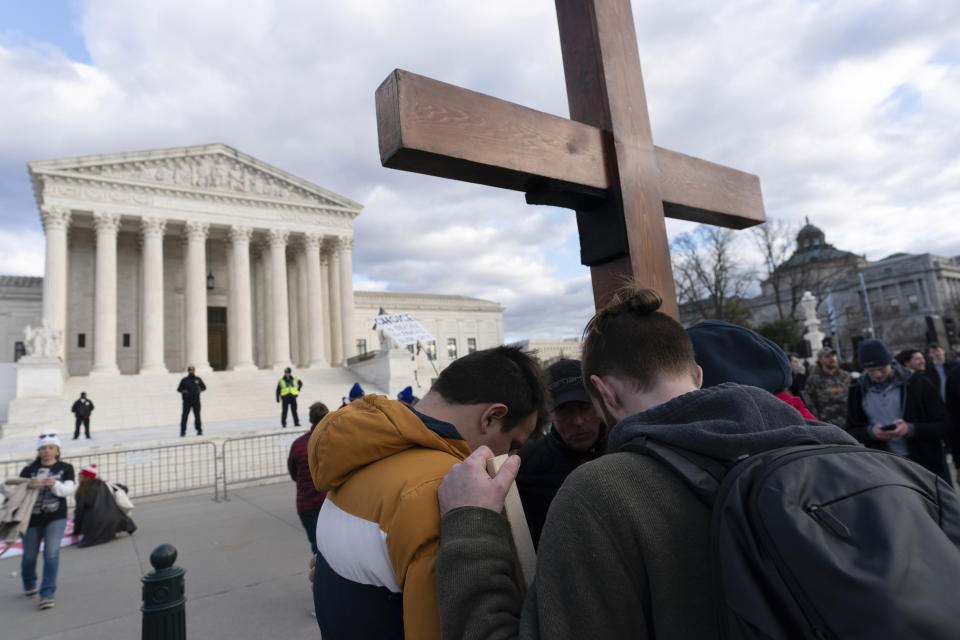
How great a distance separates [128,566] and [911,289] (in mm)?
83453

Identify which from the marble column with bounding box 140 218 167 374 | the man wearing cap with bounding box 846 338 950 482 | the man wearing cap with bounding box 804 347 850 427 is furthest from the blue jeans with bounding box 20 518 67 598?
the marble column with bounding box 140 218 167 374

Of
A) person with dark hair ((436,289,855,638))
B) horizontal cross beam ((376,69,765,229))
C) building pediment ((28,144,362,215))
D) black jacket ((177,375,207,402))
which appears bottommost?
person with dark hair ((436,289,855,638))

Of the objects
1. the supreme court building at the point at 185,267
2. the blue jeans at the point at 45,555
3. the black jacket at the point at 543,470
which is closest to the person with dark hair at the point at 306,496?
the blue jeans at the point at 45,555

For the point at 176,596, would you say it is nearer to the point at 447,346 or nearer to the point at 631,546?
the point at 631,546

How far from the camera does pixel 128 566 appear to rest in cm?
685

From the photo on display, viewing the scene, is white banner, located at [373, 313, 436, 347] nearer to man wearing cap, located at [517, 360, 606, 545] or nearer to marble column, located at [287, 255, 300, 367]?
man wearing cap, located at [517, 360, 606, 545]

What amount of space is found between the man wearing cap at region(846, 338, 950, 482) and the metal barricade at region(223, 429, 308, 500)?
1111 cm

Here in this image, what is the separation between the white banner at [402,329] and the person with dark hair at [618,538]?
10007mm

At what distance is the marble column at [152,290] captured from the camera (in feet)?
105

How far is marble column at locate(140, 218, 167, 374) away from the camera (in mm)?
32062

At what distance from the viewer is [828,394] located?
7340mm

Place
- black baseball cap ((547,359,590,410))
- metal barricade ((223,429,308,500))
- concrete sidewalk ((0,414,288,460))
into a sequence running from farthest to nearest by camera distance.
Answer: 1. concrete sidewalk ((0,414,288,460))
2. metal barricade ((223,429,308,500))
3. black baseball cap ((547,359,590,410))

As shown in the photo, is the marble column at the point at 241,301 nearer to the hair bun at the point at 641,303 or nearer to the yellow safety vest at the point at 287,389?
the yellow safety vest at the point at 287,389

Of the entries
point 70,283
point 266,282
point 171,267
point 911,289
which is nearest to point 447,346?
point 266,282
